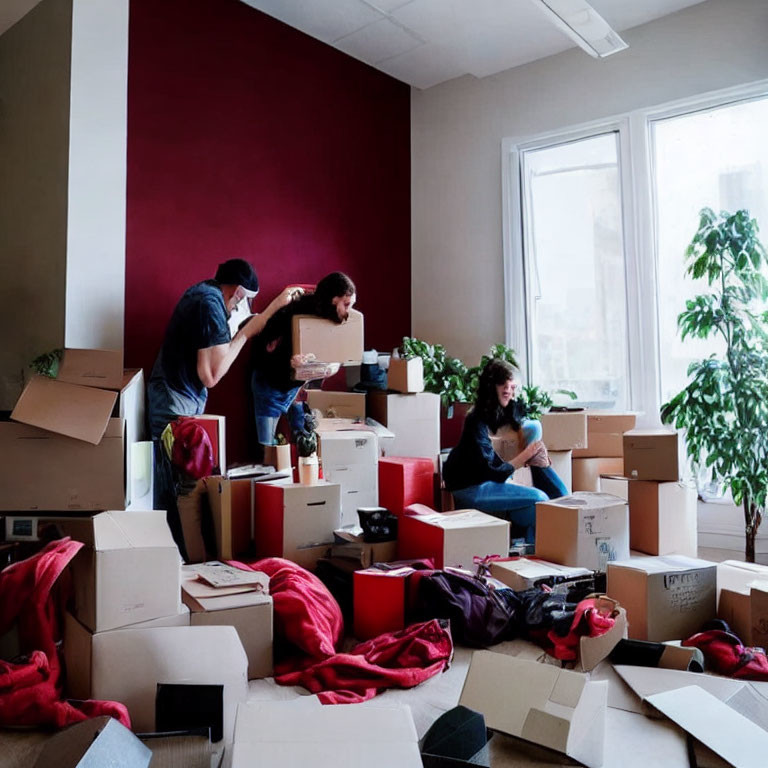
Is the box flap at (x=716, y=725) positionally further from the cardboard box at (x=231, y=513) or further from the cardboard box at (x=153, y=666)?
the cardboard box at (x=231, y=513)

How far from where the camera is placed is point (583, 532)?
3.00 m

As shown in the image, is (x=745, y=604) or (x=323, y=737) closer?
(x=323, y=737)

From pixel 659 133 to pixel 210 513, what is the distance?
3.58 m

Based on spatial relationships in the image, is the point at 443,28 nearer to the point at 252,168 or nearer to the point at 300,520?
the point at 252,168

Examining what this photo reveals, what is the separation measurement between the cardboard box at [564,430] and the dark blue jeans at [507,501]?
1.57 feet

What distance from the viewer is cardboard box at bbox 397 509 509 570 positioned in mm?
2928

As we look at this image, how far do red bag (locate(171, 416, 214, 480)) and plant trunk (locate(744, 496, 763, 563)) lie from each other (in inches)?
110

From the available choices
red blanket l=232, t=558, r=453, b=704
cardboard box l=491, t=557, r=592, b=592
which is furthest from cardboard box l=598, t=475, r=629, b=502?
red blanket l=232, t=558, r=453, b=704

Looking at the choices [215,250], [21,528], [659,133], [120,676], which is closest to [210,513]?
[21,528]

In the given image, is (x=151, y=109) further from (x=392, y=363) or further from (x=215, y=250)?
(x=392, y=363)

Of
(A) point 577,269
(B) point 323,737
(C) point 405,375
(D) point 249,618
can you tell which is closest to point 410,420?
(C) point 405,375

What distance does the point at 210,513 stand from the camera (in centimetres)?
322

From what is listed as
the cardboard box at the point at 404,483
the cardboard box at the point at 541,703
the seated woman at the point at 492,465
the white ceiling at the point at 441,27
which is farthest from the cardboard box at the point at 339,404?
the white ceiling at the point at 441,27

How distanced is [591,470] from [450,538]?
1.65m
